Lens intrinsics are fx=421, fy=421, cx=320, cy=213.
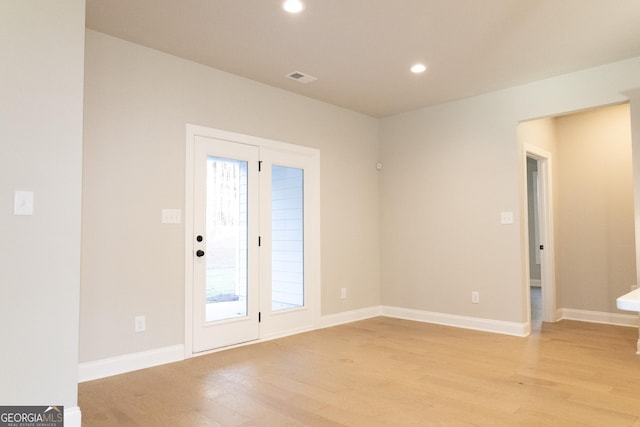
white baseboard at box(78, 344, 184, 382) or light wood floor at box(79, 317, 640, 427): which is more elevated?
white baseboard at box(78, 344, 184, 382)

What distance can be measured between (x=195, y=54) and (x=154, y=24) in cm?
58

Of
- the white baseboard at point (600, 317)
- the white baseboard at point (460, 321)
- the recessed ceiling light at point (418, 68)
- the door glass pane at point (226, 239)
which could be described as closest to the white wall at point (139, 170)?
the door glass pane at point (226, 239)

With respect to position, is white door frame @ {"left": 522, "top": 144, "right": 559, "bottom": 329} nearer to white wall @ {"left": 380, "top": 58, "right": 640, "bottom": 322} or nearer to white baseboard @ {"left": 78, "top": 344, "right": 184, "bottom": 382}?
white wall @ {"left": 380, "top": 58, "right": 640, "bottom": 322}

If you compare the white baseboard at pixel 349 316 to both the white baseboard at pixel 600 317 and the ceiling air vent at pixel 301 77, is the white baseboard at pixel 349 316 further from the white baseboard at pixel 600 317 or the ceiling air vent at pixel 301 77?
the ceiling air vent at pixel 301 77

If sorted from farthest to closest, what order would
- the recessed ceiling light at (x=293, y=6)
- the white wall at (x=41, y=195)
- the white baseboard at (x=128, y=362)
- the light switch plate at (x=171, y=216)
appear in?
1. the light switch plate at (x=171, y=216)
2. the white baseboard at (x=128, y=362)
3. the recessed ceiling light at (x=293, y=6)
4. the white wall at (x=41, y=195)

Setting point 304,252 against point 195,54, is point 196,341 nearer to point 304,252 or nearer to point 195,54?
point 304,252

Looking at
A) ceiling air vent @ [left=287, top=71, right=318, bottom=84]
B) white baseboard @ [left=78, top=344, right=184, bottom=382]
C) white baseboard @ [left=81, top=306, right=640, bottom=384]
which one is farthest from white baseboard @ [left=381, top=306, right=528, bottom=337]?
ceiling air vent @ [left=287, top=71, right=318, bottom=84]

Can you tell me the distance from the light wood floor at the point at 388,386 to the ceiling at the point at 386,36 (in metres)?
2.68

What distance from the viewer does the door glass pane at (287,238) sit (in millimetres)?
4590

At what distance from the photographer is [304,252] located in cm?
490

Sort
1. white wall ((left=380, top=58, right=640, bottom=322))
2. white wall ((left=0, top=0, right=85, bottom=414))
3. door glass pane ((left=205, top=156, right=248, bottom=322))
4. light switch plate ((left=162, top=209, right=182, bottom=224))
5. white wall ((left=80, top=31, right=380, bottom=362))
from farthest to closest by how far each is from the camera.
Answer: white wall ((left=380, top=58, right=640, bottom=322)) < door glass pane ((left=205, top=156, right=248, bottom=322)) < light switch plate ((left=162, top=209, right=182, bottom=224)) < white wall ((left=80, top=31, right=380, bottom=362)) < white wall ((left=0, top=0, right=85, bottom=414))

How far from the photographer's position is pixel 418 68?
4090mm

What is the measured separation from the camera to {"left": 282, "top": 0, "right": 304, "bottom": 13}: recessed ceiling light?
2.89 metres

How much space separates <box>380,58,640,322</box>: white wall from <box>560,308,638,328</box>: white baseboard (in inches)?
52.0
